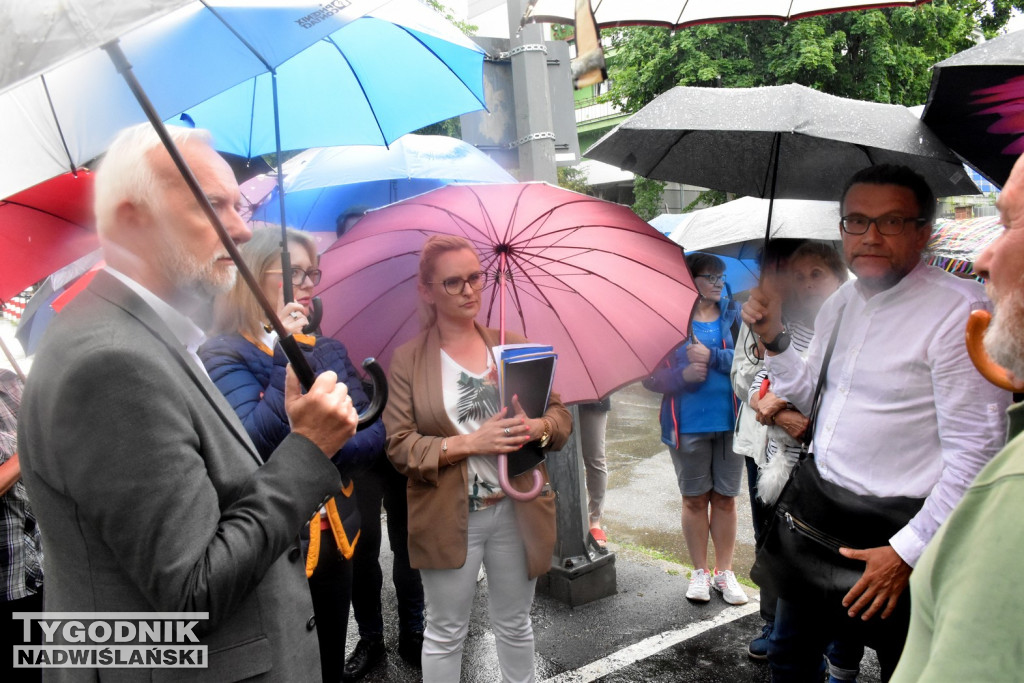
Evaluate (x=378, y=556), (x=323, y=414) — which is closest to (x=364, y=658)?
(x=378, y=556)

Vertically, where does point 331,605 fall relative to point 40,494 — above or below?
below

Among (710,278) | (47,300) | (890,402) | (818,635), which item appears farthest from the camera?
(47,300)

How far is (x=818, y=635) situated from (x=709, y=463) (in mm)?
1945

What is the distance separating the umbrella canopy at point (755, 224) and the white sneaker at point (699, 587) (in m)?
2.02

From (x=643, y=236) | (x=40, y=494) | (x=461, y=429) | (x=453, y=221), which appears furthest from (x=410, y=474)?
(x=40, y=494)

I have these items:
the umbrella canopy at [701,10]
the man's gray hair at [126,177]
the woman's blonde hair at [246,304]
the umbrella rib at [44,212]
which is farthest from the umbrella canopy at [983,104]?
the umbrella rib at [44,212]

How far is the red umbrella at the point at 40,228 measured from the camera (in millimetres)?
3424

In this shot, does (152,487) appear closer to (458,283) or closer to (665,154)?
(458,283)

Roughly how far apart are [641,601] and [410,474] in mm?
2357

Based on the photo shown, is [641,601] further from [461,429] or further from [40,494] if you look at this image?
[40,494]

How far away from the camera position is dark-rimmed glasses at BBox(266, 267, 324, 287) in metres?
3.10

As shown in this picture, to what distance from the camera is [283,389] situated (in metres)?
2.65

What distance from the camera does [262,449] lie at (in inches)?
101

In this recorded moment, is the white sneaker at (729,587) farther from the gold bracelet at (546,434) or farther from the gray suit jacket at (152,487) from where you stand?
the gray suit jacket at (152,487)
